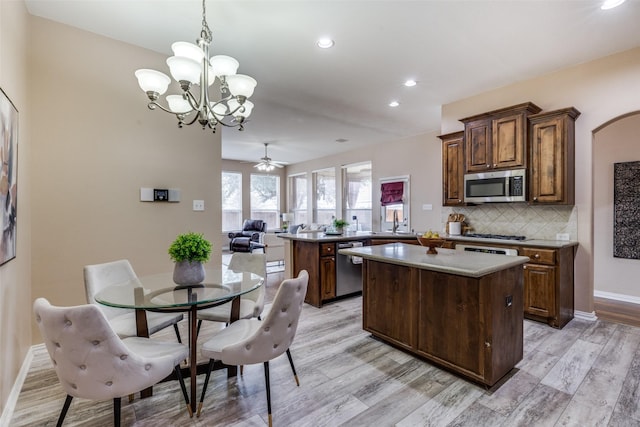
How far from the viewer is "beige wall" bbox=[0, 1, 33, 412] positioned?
179cm

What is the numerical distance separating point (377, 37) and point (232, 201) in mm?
7560

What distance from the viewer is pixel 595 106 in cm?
323

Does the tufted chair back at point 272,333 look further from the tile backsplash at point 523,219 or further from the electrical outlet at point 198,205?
the tile backsplash at point 523,219

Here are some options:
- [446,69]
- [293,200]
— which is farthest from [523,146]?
[293,200]

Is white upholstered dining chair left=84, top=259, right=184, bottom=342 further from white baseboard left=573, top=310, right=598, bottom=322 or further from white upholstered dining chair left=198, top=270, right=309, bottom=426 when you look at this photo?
white baseboard left=573, top=310, right=598, bottom=322

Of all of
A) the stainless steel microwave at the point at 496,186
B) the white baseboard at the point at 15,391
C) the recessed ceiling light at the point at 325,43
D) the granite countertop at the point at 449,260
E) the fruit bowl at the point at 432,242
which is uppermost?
the recessed ceiling light at the point at 325,43

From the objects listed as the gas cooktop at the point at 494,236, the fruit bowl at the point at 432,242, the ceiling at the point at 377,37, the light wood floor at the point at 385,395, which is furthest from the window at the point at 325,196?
the light wood floor at the point at 385,395

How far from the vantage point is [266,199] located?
33.3 ft

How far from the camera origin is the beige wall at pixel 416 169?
593 centimetres

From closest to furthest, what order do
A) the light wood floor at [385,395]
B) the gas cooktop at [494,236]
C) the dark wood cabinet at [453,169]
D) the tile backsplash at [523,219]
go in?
1. the light wood floor at [385,395]
2. the tile backsplash at [523,219]
3. the gas cooktop at [494,236]
4. the dark wood cabinet at [453,169]

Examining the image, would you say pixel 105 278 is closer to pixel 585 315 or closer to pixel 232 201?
pixel 585 315

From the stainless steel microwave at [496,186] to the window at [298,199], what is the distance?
6056 mm

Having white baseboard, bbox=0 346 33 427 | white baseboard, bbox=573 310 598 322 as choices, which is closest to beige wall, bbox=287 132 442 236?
white baseboard, bbox=573 310 598 322

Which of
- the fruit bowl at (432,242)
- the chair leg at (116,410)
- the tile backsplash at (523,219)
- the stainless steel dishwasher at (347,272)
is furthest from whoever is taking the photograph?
the stainless steel dishwasher at (347,272)
